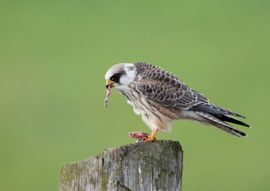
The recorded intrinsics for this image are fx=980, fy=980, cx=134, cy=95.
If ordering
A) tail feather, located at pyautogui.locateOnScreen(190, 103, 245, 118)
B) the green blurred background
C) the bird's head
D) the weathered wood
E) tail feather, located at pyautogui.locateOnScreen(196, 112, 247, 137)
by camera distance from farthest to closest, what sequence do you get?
the green blurred background
the bird's head
tail feather, located at pyautogui.locateOnScreen(190, 103, 245, 118)
tail feather, located at pyautogui.locateOnScreen(196, 112, 247, 137)
the weathered wood

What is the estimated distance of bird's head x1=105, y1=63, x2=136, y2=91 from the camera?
9.12 meters

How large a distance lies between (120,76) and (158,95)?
44cm

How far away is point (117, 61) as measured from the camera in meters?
19.0

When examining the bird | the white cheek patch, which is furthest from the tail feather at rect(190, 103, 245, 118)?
the white cheek patch

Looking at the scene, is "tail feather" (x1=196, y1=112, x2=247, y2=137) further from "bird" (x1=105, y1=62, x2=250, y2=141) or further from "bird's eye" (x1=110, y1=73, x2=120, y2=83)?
"bird's eye" (x1=110, y1=73, x2=120, y2=83)

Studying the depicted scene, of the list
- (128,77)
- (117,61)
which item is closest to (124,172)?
(128,77)

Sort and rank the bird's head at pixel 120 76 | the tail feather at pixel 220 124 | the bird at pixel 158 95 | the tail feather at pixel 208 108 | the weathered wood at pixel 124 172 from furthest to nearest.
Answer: the bird at pixel 158 95, the bird's head at pixel 120 76, the tail feather at pixel 208 108, the tail feather at pixel 220 124, the weathered wood at pixel 124 172

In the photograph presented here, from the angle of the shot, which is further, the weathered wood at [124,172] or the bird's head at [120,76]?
the bird's head at [120,76]

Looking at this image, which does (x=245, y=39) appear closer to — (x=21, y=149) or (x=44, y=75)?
(x=44, y=75)

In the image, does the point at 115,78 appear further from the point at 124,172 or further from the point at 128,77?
the point at 124,172

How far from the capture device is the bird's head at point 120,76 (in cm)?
912

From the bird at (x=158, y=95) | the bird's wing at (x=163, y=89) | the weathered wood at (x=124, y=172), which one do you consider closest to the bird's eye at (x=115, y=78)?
the bird at (x=158, y=95)

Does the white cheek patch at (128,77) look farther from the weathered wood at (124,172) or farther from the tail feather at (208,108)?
the weathered wood at (124,172)

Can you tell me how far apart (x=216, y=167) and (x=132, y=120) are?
8.15 feet
